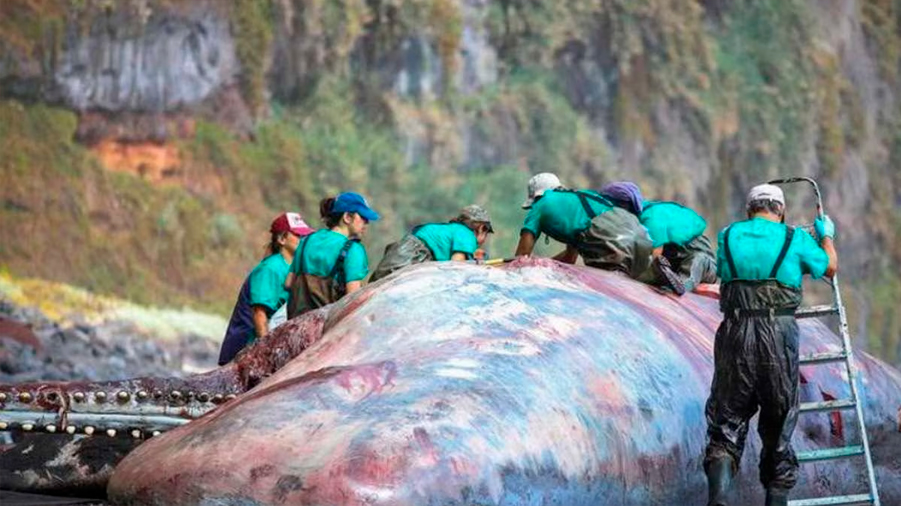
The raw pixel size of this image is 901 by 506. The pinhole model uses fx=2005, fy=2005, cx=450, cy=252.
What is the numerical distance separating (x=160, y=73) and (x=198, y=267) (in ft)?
12.1

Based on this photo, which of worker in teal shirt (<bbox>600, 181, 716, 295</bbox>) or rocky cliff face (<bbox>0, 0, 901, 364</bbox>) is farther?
rocky cliff face (<bbox>0, 0, 901, 364</bbox>)

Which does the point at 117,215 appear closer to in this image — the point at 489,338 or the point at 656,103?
the point at 656,103

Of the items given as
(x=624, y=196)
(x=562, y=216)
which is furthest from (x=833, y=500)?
(x=624, y=196)

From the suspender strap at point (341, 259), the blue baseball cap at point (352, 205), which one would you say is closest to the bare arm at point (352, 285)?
the suspender strap at point (341, 259)

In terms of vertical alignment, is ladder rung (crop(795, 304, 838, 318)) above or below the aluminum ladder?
above

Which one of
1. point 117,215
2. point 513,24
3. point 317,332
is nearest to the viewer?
point 317,332

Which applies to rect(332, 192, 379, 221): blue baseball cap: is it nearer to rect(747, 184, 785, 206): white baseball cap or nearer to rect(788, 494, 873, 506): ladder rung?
rect(747, 184, 785, 206): white baseball cap

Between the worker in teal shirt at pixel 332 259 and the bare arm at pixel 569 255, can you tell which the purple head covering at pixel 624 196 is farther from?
the worker in teal shirt at pixel 332 259

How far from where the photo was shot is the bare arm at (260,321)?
540 inches

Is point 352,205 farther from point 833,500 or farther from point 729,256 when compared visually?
point 833,500

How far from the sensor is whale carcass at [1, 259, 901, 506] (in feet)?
28.8

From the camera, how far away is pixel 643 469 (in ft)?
32.3

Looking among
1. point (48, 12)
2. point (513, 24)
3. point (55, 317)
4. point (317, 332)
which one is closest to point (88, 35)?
point (48, 12)

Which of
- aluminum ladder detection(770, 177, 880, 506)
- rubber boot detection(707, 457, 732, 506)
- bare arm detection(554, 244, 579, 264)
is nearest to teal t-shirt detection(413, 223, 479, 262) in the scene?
bare arm detection(554, 244, 579, 264)
